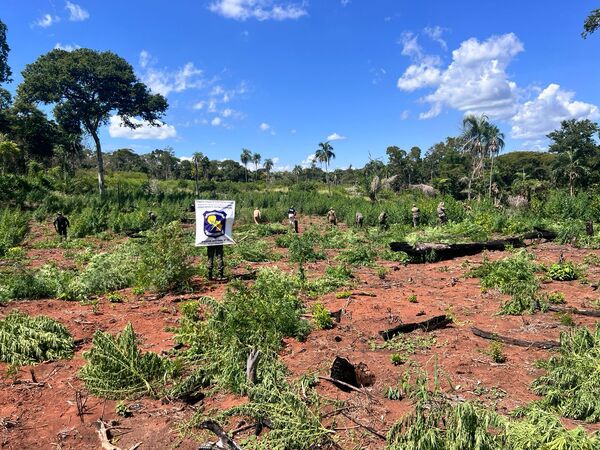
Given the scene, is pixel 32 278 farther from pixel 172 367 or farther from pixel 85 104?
pixel 85 104

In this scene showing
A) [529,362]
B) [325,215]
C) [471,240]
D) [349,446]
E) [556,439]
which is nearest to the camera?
[556,439]

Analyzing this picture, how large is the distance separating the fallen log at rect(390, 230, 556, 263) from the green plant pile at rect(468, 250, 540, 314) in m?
2.07

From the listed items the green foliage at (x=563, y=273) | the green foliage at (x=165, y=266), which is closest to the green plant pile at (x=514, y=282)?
the green foliage at (x=563, y=273)

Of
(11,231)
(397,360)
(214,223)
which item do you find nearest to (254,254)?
(214,223)

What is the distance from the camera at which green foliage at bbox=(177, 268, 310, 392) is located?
485 cm

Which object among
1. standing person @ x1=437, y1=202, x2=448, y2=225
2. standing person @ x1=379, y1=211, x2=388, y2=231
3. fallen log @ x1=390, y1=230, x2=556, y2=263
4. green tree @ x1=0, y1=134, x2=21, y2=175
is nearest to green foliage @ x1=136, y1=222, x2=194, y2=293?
fallen log @ x1=390, y1=230, x2=556, y2=263

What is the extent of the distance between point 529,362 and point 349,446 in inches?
119

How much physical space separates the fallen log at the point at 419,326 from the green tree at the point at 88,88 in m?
28.0

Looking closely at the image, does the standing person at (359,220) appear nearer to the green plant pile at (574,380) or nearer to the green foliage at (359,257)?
the green foliage at (359,257)

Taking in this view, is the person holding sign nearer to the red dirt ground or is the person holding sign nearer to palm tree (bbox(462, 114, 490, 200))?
the red dirt ground

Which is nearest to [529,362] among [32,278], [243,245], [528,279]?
[528,279]

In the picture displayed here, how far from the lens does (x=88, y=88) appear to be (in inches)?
1261

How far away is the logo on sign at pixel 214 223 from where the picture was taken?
32.7 feet

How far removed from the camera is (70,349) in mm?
5973
